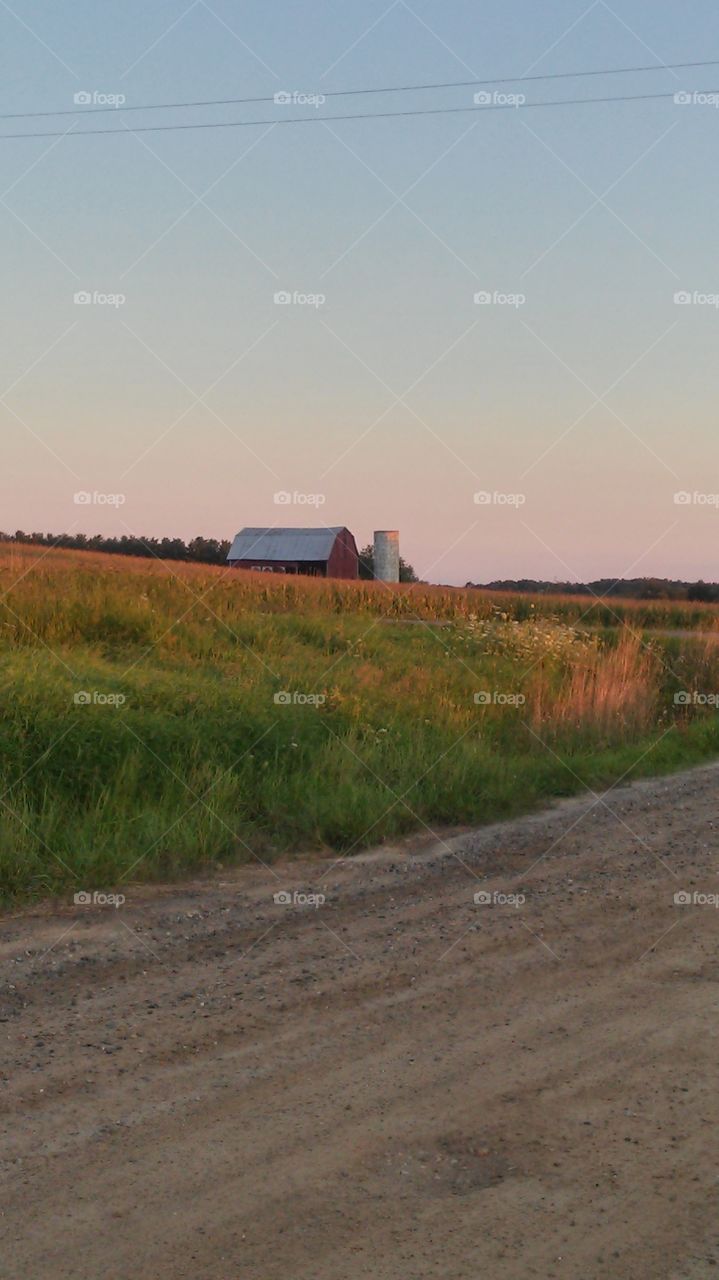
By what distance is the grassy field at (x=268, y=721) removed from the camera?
8.35 meters

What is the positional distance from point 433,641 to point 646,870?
969 cm

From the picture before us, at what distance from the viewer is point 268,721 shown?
10586mm

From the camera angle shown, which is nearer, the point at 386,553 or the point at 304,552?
the point at 386,553

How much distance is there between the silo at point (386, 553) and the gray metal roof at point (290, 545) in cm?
1305

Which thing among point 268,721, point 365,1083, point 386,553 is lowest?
point 365,1083

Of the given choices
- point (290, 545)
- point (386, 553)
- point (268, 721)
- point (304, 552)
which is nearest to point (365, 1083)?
point (268, 721)

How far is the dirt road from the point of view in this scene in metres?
3.44

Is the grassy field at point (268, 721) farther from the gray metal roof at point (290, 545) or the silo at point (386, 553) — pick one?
the gray metal roof at point (290, 545)

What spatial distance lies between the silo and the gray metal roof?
514 inches

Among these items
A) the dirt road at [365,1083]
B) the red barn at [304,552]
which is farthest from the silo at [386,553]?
the dirt road at [365,1083]

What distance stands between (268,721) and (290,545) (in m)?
48.2

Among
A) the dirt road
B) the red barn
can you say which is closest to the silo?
the red barn

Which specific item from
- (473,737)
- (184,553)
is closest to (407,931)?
(473,737)

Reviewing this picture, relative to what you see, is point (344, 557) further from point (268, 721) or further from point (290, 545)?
point (268, 721)
